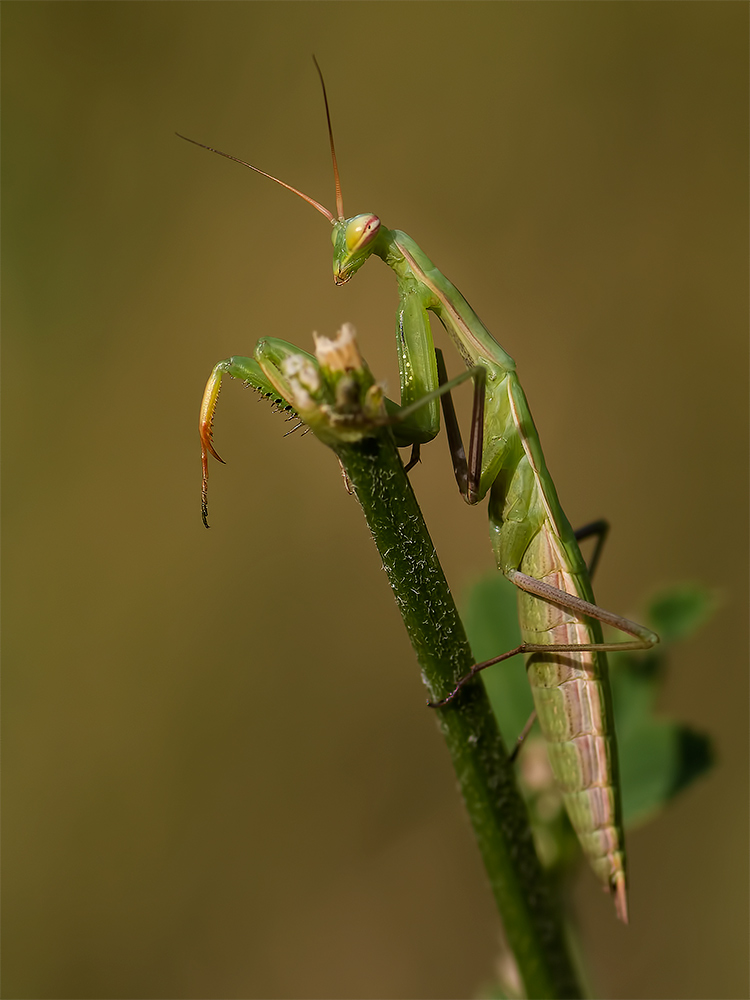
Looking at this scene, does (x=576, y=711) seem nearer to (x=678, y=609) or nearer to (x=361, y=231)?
(x=678, y=609)

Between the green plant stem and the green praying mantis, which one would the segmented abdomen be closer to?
the green praying mantis

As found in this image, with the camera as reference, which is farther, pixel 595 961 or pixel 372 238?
pixel 595 961

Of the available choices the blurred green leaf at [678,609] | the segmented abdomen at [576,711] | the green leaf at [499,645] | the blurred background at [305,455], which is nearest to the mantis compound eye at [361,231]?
the segmented abdomen at [576,711]

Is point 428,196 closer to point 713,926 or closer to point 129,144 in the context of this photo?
point 129,144

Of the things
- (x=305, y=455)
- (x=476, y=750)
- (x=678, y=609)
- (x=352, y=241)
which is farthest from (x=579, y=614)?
(x=305, y=455)

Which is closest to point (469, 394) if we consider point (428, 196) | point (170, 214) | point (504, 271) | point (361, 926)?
point (504, 271)

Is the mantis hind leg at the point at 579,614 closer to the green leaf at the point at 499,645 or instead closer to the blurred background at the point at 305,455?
the green leaf at the point at 499,645

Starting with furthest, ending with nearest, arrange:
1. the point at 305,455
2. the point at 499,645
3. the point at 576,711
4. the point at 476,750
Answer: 1. the point at 305,455
2. the point at 499,645
3. the point at 576,711
4. the point at 476,750
